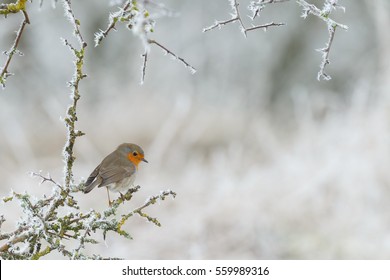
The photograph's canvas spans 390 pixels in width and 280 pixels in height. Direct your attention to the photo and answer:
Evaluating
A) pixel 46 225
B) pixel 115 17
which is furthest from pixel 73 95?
pixel 46 225

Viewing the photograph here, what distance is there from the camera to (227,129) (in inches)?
368

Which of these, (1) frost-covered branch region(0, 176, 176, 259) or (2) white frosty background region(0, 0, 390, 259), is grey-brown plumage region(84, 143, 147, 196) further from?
(2) white frosty background region(0, 0, 390, 259)

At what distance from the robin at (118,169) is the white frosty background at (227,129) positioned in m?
1.59

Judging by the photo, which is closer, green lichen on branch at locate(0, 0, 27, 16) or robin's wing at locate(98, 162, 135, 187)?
green lichen on branch at locate(0, 0, 27, 16)

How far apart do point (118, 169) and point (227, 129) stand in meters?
6.62

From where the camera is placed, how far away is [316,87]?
10289mm

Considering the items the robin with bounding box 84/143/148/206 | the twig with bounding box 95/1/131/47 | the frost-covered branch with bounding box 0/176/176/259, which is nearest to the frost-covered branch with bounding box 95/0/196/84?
the twig with bounding box 95/1/131/47

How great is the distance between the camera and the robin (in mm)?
2697

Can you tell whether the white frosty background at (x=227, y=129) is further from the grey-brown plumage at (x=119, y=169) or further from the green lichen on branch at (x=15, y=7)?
the green lichen on branch at (x=15, y=7)

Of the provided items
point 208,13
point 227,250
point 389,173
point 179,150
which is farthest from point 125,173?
point 208,13

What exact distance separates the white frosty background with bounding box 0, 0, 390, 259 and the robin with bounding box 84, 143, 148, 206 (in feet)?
5.23

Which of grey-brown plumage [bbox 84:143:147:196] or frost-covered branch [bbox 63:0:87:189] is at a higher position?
grey-brown plumage [bbox 84:143:147:196]

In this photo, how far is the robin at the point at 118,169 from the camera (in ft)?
8.85

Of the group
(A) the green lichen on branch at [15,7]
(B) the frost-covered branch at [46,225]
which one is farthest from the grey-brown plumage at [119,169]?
(A) the green lichen on branch at [15,7]
